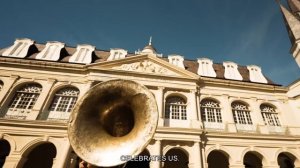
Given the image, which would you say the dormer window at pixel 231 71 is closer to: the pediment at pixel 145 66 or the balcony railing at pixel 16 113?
the pediment at pixel 145 66

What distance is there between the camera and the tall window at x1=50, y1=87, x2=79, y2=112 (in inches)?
512

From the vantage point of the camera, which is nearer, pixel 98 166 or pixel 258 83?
pixel 98 166

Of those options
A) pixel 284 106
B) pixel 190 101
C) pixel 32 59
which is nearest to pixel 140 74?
pixel 190 101

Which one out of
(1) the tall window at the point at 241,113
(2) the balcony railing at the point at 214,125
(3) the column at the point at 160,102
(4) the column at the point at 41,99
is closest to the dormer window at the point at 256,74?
(1) the tall window at the point at 241,113

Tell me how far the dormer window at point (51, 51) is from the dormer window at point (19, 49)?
1.25 meters

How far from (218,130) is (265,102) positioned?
5.63m

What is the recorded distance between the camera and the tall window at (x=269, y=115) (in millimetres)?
14562

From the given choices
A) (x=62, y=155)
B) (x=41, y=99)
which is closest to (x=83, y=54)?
(x=41, y=99)

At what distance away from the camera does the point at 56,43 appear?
55.3ft

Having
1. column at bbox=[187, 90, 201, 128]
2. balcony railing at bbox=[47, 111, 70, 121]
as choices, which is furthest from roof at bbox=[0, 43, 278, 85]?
balcony railing at bbox=[47, 111, 70, 121]

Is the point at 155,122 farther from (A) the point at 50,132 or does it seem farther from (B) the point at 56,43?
(B) the point at 56,43

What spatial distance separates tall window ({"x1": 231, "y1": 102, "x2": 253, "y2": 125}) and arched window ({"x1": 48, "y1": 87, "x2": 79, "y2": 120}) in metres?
12.6

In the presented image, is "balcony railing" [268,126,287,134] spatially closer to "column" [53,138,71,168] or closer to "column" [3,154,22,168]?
"column" [53,138,71,168]

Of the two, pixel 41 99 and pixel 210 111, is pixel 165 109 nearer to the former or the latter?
pixel 210 111
